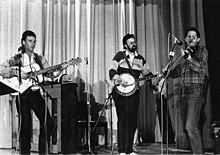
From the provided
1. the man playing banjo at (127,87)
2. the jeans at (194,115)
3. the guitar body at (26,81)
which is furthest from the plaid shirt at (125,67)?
the guitar body at (26,81)

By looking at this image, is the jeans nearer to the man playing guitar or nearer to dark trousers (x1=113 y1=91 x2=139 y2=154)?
dark trousers (x1=113 y1=91 x2=139 y2=154)

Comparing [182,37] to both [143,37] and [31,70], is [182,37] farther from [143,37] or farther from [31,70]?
[31,70]

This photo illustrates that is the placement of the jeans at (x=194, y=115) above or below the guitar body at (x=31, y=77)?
below

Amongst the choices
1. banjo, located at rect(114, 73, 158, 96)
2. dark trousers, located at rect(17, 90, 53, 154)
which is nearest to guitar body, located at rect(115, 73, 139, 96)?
banjo, located at rect(114, 73, 158, 96)

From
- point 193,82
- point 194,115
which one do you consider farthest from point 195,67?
point 194,115

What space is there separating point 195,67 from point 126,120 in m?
0.97

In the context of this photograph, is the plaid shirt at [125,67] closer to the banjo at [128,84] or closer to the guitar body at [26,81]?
the banjo at [128,84]

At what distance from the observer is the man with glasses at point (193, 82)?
3.53 metres

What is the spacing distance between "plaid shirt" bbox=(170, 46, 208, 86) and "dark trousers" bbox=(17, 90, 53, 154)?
1.59m

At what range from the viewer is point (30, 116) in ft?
12.8

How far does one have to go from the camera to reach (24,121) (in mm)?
3914

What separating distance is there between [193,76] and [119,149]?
1173 millimetres

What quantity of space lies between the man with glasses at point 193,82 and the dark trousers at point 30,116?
4.95ft

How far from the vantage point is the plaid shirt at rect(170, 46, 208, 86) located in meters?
3.61
